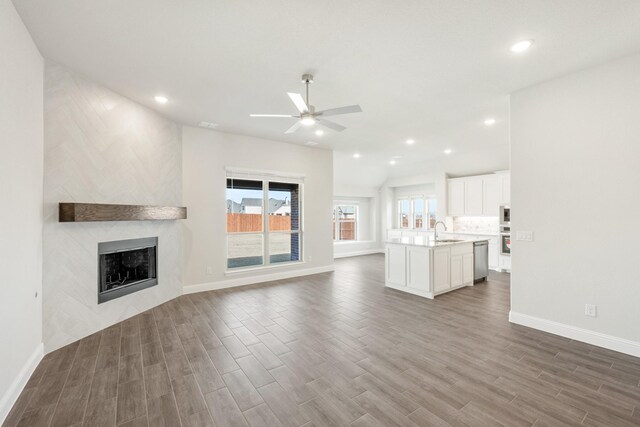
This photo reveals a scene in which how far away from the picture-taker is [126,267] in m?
4.11

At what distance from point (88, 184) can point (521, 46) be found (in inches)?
196

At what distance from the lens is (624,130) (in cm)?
293

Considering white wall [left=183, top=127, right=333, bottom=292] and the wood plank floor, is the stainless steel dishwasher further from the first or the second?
white wall [left=183, top=127, right=333, bottom=292]

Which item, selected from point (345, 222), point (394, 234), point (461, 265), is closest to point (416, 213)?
point (394, 234)

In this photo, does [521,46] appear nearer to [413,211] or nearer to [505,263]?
[505,263]

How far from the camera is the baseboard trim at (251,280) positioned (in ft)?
17.2

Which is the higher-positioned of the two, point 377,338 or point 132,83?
point 132,83

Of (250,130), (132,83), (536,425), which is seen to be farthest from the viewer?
(250,130)

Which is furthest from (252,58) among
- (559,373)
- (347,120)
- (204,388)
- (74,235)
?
(559,373)

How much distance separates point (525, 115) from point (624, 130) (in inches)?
37.4

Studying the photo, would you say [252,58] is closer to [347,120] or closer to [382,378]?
[347,120]

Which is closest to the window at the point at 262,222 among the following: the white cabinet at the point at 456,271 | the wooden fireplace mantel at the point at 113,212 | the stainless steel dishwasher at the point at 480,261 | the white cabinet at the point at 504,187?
the wooden fireplace mantel at the point at 113,212

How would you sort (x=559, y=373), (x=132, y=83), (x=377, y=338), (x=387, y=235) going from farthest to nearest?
(x=387, y=235) < (x=132, y=83) < (x=377, y=338) < (x=559, y=373)

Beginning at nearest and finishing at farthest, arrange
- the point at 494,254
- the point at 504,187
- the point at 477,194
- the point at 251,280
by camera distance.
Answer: the point at 251,280
the point at 504,187
the point at 494,254
the point at 477,194
